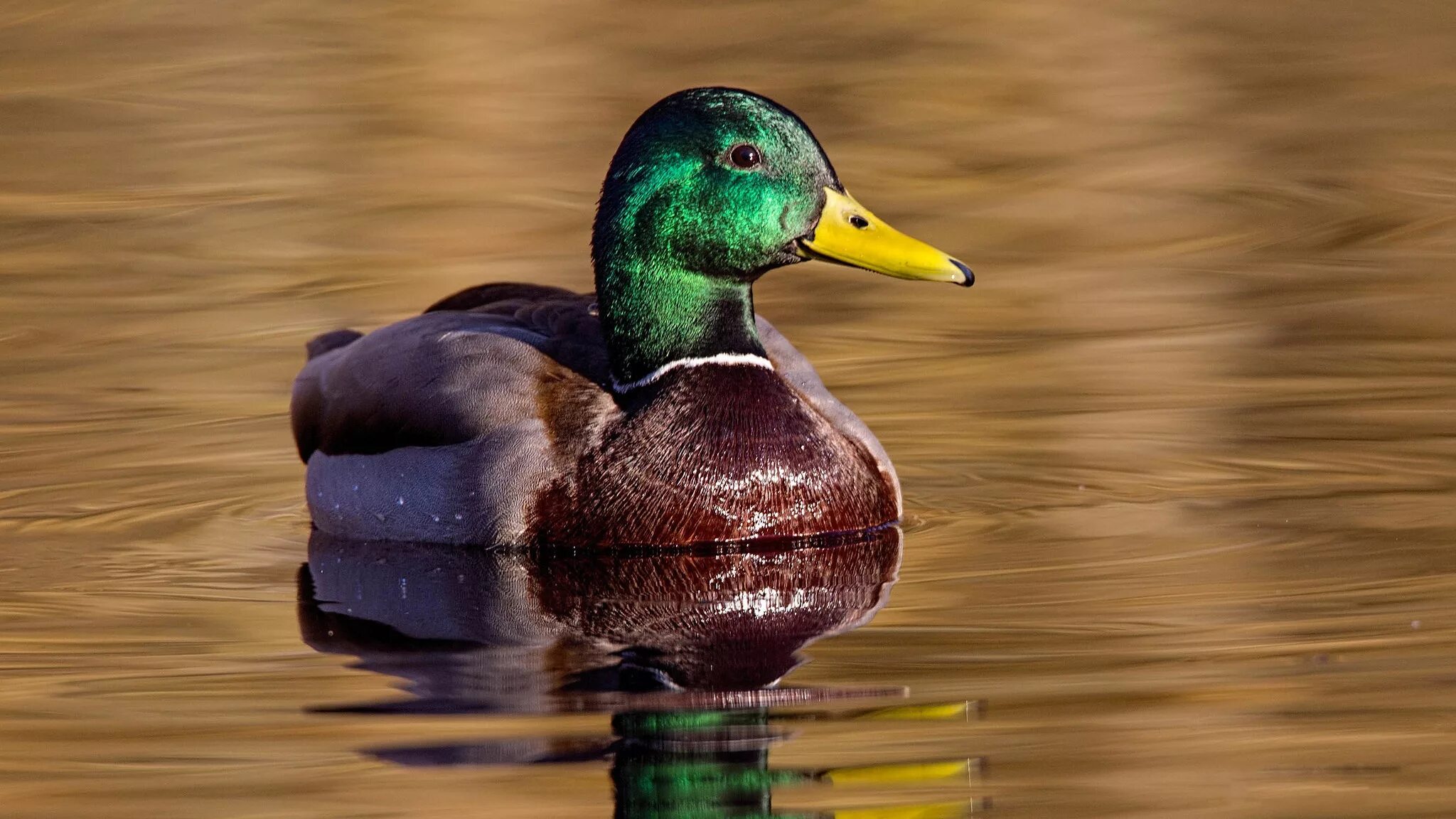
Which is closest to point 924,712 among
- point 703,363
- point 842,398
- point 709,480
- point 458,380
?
point 709,480

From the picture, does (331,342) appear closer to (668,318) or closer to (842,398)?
(668,318)

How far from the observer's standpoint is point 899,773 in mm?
5613

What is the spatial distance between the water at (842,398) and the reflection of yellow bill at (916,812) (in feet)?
0.16

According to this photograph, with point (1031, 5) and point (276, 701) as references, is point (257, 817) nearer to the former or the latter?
point (276, 701)

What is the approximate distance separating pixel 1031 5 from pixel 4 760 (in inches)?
514

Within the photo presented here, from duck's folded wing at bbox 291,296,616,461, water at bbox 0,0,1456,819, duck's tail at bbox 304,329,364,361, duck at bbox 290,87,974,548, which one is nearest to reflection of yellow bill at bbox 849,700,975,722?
water at bbox 0,0,1456,819

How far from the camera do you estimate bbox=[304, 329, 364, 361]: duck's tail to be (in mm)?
9898

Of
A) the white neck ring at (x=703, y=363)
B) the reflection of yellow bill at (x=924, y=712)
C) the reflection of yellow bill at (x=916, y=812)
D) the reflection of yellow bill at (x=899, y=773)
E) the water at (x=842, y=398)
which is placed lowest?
the water at (x=842, y=398)

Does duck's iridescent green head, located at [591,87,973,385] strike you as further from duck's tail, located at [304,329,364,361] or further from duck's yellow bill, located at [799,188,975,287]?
duck's tail, located at [304,329,364,361]

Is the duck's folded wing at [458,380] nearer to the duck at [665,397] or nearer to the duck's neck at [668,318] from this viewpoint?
the duck at [665,397]

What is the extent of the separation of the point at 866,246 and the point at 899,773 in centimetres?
314

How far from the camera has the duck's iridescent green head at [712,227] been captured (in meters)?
8.47

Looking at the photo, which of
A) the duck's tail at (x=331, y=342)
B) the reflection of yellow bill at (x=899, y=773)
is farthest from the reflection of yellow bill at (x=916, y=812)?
the duck's tail at (x=331, y=342)

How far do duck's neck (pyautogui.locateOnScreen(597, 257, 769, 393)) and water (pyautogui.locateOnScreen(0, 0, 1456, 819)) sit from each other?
2.72ft
